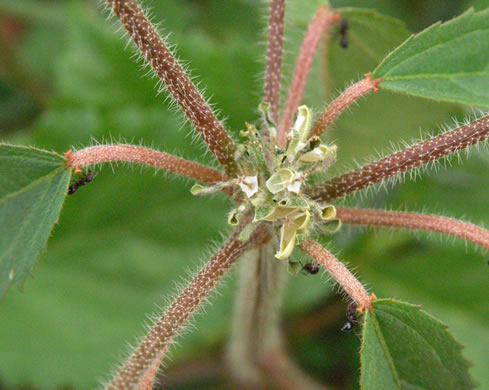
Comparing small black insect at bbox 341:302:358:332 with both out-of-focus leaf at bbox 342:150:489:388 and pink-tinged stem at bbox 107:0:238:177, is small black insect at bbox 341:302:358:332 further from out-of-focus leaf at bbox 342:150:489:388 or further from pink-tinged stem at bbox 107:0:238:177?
out-of-focus leaf at bbox 342:150:489:388

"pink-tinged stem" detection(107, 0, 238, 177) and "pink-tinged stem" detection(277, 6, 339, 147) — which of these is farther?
"pink-tinged stem" detection(277, 6, 339, 147)

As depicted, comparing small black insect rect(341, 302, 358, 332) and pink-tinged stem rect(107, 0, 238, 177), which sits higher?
pink-tinged stem rect(107, 0, 238, 177)

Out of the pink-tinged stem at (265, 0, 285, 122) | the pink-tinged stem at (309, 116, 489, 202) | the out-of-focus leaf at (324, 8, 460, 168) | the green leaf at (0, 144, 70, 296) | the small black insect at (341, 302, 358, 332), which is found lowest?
the small black insect at (341, 302, 358, 332)

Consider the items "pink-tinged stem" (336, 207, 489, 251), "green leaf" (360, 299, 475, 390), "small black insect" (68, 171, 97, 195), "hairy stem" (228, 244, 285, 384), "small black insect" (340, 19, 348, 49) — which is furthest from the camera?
"small black insect" (340, 19, 348, 49)

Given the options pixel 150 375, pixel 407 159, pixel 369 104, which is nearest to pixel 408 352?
pixel 407 159

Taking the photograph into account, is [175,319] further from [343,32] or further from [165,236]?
[165,236]

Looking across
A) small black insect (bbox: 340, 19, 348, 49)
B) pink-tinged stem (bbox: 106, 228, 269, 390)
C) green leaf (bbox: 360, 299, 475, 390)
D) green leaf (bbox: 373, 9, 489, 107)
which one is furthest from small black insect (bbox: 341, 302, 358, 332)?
small black insect (bbox: 340, 19, 348, 49)

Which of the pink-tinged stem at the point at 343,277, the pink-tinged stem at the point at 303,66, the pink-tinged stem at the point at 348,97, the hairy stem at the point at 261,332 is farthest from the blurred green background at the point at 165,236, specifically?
the pink-tinged stem at the point at 343,277
